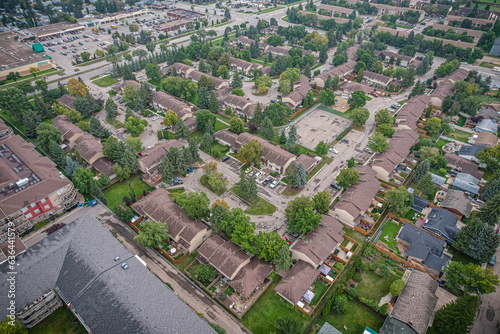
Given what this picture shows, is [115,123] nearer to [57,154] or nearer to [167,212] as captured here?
[57,154]

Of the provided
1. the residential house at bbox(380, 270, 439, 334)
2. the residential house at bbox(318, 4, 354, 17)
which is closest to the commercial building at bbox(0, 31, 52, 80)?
the residential house at bbox(380, 270, 439, 334)

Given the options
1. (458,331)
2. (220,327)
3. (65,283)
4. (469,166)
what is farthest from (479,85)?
(65,283)

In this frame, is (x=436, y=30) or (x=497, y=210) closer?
(x=497, y=210)

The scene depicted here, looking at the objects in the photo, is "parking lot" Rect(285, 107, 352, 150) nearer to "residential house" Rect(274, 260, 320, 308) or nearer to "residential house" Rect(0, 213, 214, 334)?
"residential house" Rect(274, 260, 320, 308)

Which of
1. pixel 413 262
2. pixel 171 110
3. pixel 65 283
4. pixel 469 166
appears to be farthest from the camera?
pixel 171 110

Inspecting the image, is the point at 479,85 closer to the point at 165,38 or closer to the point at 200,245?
the point at 200,245

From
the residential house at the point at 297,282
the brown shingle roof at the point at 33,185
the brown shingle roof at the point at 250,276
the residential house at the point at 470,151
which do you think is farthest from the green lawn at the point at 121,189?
the residential house at the point at 470,151
